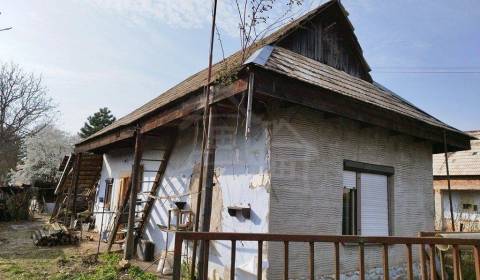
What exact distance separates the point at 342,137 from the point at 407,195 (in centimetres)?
245

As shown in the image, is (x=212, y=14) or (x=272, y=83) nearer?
(x=272, y=83)

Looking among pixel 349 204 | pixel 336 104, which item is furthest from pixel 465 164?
pixel 336 104

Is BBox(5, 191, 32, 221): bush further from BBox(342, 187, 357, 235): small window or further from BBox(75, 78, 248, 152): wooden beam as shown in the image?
BBox(342, 187, 357, 235): small window

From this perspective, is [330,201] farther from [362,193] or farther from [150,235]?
[150,235]

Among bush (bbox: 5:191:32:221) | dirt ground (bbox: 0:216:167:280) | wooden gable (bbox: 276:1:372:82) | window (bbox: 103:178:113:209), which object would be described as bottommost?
dirt ground (bbox: 0:216:167:280)

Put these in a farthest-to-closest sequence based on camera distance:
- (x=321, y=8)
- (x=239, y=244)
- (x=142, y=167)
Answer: (x=142, y=167)
(x=321, y=8)
(x=239, y=244)

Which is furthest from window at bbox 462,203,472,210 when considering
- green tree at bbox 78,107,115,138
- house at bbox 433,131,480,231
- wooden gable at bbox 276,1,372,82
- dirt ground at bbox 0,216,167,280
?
green tree at bbox 78,107,115,138

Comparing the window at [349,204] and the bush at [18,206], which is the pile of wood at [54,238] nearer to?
the bush at [18,206]

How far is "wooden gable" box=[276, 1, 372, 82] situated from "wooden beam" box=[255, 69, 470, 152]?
2.37 metres

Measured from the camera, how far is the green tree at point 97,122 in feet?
138

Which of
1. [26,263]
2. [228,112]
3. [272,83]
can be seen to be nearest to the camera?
[272,83]

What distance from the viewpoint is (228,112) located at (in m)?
6.77

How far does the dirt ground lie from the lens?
6.66 meters

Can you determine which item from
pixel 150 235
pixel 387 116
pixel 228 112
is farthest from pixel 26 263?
pixel 387 116
